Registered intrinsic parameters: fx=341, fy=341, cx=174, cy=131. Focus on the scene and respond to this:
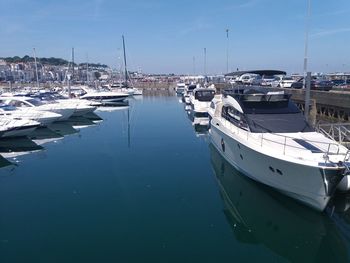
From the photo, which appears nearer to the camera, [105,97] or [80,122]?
[80,122]

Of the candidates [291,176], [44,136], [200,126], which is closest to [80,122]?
[44,136]

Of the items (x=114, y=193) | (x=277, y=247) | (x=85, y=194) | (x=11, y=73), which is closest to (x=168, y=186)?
(x=114, y=193)

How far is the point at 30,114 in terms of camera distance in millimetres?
26453

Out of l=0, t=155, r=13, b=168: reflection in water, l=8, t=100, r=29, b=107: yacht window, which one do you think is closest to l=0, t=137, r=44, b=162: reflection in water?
l=0, t=155, r=13, b=168: reflection in water

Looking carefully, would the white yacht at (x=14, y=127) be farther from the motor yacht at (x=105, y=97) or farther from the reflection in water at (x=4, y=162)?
the motor yacht at (x=105, y=97)

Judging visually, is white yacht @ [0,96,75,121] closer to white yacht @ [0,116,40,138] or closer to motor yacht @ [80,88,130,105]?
white yacht @ [0,116,40,138]

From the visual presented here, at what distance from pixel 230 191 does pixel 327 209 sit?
3.58 m

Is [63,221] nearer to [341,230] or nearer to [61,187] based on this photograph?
[61,187]

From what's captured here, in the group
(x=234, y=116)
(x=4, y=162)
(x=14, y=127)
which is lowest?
(x=4, y=162)

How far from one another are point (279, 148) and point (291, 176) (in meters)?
1.20

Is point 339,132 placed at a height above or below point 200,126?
above

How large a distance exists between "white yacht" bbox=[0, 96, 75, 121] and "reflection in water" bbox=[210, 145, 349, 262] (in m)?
21.8

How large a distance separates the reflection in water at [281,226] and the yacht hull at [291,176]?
1.50ft

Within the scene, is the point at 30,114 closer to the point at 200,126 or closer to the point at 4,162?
the point at 4,162
